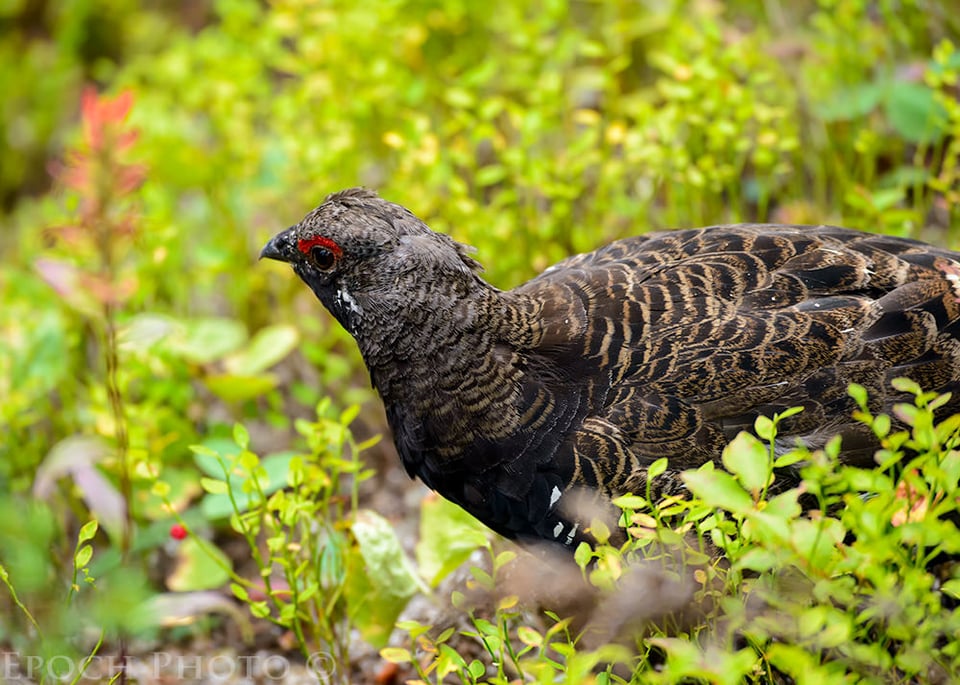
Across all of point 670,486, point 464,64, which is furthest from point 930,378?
point 464,64

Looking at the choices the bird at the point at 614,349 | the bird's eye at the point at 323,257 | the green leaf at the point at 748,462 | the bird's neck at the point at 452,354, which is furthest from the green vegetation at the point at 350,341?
the bird's eye at the point at 323,257

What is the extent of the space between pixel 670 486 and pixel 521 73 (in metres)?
2.81

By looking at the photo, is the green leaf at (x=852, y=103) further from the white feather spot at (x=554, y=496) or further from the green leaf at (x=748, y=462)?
the green leaf at (x=748, y=462)

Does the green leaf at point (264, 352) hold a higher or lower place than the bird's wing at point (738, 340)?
lower

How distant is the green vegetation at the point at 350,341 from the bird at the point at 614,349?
18 cm

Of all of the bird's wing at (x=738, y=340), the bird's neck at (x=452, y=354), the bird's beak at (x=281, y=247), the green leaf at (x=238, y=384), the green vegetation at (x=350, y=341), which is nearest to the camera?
the green vegetation at (x=350, y=341)

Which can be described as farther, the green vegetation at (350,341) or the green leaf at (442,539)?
the green leaf at (442,539)

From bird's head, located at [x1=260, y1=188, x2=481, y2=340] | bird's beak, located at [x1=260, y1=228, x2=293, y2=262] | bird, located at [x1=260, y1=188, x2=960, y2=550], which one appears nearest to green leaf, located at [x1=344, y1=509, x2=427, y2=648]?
bird, located at [x1=260, y1=188, x2=960, y2=550]

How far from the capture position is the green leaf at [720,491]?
1.98m

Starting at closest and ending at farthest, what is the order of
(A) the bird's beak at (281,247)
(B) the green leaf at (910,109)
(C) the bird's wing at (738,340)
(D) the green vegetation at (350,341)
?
(D) the green vegetation at (350,341) < (C) the bird's wing at (738,340) < (A) the bird's beak at (281,247) < (B) the green leaf at (910,109)

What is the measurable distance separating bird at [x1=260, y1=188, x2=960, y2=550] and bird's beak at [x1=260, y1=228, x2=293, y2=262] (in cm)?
3

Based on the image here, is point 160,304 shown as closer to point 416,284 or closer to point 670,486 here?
point 416,284

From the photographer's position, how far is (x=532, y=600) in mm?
2752

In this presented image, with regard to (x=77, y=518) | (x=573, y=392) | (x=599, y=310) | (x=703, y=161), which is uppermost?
(x=703, y=161)
